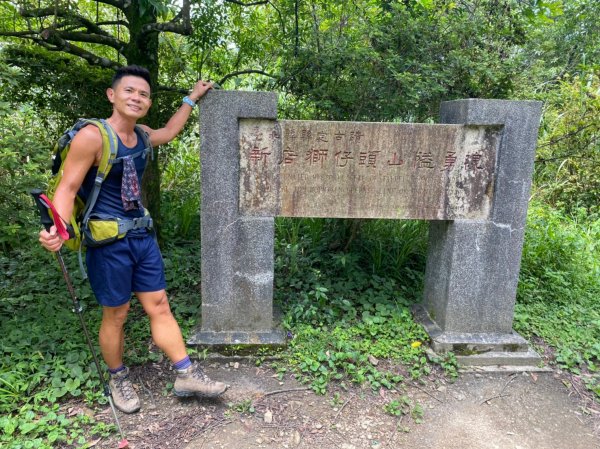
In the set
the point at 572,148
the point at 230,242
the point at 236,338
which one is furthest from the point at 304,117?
the point at 572,148

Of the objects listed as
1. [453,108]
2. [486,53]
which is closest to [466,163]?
[453,108]

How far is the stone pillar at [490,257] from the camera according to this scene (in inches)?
127

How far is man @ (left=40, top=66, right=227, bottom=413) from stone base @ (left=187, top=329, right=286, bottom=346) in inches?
15.4

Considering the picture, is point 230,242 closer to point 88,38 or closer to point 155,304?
point 155,304

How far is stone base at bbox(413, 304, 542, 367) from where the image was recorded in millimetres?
3398

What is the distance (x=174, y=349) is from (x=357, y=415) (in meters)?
1.24

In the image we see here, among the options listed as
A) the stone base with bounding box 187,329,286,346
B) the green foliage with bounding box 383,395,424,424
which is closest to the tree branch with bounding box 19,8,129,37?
the stone base with bounding box 187,329,286,346

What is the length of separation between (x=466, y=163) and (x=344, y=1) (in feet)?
6.24

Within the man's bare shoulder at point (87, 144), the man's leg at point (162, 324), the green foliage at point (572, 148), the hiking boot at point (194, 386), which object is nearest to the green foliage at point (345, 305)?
the hiking boot at point (194, 386)

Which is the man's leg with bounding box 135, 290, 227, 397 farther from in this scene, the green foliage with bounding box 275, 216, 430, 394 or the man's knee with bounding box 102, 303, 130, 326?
the green foliage with bounding box 275, 216, 430, 394

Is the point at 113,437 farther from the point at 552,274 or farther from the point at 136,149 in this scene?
the point at 552,274

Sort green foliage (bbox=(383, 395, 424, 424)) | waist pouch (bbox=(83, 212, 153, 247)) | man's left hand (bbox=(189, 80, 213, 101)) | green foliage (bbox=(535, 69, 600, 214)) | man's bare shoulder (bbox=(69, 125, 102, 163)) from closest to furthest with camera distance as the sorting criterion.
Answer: man's bare shoulder (bbox=(69, 125, 102, 163)), waist pouch (bbox=(83, 212, 153, 247)), green foliage (bbox=(383, 395, 424, 424)), man's left hand (bbox=(189, 80, 213, 101)), green foliage (bbox=(535, 69, 600, 214))

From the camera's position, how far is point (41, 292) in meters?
4.07

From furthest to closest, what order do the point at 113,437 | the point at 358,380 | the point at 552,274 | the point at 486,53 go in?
the point at 552,274
the point at 486,53
the point at 358,380
the point at 113,437
